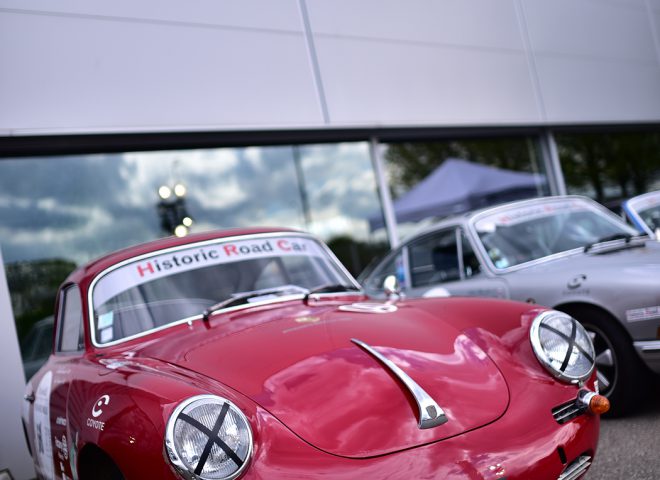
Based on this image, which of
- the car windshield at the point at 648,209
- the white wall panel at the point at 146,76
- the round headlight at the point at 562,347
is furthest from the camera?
the white wall panel at the point at 146,76

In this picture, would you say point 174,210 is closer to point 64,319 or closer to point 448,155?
point 64,319

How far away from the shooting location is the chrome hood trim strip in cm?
204

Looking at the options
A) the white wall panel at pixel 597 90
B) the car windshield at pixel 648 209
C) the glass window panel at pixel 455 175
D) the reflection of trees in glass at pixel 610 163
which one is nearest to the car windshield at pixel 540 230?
the car windshield at pixel 648 209

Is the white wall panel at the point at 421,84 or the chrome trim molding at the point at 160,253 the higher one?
the white wall panel at the point at 421,84

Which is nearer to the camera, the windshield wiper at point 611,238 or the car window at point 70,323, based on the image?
the car window at point 70,323

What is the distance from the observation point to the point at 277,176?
25.3 feet

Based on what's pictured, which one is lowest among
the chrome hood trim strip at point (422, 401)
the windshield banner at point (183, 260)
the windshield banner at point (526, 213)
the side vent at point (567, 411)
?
the side vent at point (567, 411)

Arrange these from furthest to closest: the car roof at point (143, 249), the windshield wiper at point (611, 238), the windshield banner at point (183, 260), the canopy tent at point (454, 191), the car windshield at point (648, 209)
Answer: the canopy tent at point (454, 191)
the car windshield at point (648, 209)
the windshield wiper at point (611, 238)
the car roof at point (143, 249)
the windshield banner at point (183, 260)

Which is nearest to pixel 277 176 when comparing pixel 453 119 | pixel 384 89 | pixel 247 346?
pixel 384 89

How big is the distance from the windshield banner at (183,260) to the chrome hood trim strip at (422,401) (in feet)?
4.19

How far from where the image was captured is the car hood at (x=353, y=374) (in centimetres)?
202

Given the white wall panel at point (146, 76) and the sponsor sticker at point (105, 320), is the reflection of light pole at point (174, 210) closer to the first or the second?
the white wall panel at point (146, 76)

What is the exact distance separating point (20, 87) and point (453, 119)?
205 inches

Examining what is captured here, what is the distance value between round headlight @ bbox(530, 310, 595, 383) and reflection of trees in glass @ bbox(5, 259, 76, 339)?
189 inches
